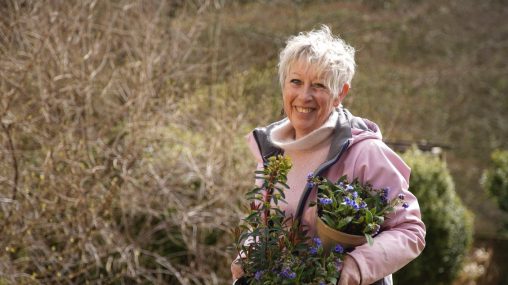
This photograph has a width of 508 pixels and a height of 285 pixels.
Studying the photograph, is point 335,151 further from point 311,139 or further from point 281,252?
point 281,252

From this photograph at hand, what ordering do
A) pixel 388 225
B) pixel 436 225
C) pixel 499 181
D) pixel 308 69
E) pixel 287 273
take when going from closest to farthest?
1. pixel 287 273
2. pixel 388 225
3. pixel 308 69
4. pixel 436 225
5. pixel 499 181

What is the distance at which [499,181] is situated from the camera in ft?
23.5

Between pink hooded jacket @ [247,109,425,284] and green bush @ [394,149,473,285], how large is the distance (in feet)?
12.3

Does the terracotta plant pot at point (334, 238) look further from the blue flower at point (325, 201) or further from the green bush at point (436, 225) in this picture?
the green bush at point (436, 225)

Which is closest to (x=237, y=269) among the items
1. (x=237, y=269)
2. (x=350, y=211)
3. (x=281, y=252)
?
(x=237, y=269)

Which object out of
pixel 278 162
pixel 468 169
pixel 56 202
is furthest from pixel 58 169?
pixel 468 169

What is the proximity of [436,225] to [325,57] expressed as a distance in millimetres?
4121

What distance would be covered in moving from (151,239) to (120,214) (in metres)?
0.29

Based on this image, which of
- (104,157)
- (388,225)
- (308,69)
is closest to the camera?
(388,225)

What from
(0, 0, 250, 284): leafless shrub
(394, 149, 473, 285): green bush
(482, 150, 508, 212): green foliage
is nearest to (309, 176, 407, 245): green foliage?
(0, 0, 250, 284): leafless shrub

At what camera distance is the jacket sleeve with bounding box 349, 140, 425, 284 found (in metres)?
2.11

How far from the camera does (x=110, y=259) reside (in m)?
4.82

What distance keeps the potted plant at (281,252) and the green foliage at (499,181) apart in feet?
17.6

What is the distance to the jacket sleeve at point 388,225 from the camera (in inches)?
83.0
